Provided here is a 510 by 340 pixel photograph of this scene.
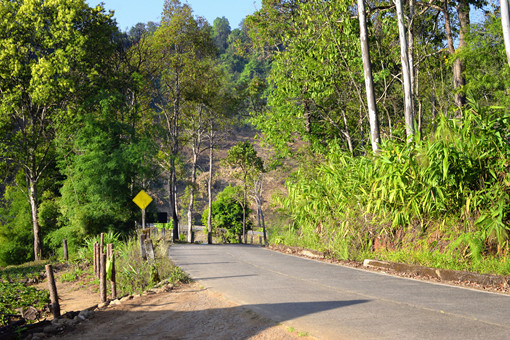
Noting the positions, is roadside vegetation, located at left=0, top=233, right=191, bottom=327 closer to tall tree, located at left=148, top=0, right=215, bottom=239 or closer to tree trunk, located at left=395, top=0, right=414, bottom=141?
tree trunk, located at left=395, top=0, right=414, bottom=141

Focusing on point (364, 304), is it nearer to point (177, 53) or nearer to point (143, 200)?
point (143, 200)

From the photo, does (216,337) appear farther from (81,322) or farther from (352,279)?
(352,279)

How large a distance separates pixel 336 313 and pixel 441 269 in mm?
4134

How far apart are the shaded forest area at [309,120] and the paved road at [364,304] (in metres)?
1.81

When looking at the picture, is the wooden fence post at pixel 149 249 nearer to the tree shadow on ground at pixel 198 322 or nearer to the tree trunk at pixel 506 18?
the tree shadow on ground at pixel 198 322

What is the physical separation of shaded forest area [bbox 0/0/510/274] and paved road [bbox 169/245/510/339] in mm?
1806

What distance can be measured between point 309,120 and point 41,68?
15.6m

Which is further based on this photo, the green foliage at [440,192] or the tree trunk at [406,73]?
the tree trunk at [406,73]

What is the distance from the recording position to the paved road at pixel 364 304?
5988 millimetres

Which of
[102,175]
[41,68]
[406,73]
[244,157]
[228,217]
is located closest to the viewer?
[406,73]

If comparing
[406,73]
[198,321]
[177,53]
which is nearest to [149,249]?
[198,321]

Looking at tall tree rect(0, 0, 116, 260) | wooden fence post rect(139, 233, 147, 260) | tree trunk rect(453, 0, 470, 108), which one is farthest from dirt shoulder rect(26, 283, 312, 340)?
tall tree rect(0, 0, 116, 260)

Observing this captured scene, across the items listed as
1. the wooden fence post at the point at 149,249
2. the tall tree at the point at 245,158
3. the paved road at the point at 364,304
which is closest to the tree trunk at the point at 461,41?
the paved road at the point at 364,304

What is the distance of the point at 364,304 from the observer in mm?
7668
